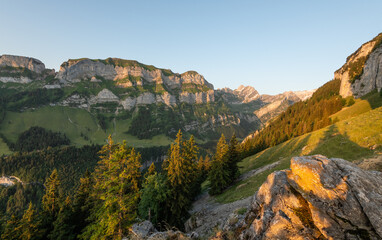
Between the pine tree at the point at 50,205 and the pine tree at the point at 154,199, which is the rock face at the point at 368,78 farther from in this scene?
the pine tree at the point at 50,205

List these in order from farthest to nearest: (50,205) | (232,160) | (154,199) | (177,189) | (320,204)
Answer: (232,160) → (50,205) → (177,189) → (154,199) → (320,204)

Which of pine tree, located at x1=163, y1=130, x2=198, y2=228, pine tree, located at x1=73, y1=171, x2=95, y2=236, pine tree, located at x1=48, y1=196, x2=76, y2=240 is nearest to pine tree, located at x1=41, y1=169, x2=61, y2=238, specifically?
pine tree, located at x1=48, y1=196, x2=76, y2=240

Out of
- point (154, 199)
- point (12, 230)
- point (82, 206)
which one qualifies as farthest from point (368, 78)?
point (12, 230)

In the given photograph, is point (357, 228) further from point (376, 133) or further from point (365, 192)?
point (376, 133)

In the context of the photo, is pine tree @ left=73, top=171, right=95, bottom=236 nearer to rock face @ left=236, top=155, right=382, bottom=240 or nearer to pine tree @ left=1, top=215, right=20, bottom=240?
pine tree @ left=1, top=215, right=20, bottom=240

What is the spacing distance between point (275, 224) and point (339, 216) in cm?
286

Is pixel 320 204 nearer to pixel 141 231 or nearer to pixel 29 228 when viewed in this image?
pixel 141 231

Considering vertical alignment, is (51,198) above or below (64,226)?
above

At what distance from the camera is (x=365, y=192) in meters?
7.43

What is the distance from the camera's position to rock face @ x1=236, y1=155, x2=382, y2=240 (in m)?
6.84

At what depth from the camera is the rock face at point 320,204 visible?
6836 millimetres

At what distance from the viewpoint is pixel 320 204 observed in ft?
25.6

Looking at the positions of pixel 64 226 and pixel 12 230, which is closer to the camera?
pixel 12 230

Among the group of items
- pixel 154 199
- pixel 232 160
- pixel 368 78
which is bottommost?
pixel 154 199
